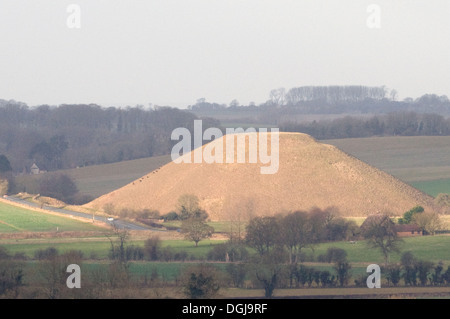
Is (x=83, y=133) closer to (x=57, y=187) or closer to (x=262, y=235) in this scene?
(x=57, y=187)

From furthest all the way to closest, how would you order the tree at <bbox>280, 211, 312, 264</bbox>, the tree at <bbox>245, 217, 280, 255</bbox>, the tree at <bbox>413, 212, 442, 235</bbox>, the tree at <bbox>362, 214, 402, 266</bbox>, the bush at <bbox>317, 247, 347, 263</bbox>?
the tree at <bbox>413, 212, 442, 235</bbox> < the tree at <bbox>245, 217, 280, 255</bbox> < the tree at <bbox>280, 211, 312, 264</bbox> < the tree at <bbox>362, 214, 402, 266</bbox> < the bush at <bbox>317, 247, 347, 263</bbox>

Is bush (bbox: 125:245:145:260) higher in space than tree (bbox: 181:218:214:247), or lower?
lower

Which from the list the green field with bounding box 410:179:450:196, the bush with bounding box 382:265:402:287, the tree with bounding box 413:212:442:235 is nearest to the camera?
the bush with bounding box 382:265:402:287

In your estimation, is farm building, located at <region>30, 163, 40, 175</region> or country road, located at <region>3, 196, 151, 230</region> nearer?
country road, located at <region>3, 196, 151, 230</region>

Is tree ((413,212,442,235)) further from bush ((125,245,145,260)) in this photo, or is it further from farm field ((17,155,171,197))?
farm field ((17,155,171,197))

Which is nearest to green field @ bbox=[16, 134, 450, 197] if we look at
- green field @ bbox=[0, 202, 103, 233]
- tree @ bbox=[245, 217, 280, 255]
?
green field @ bbox=[0, 202, 103, 233]
